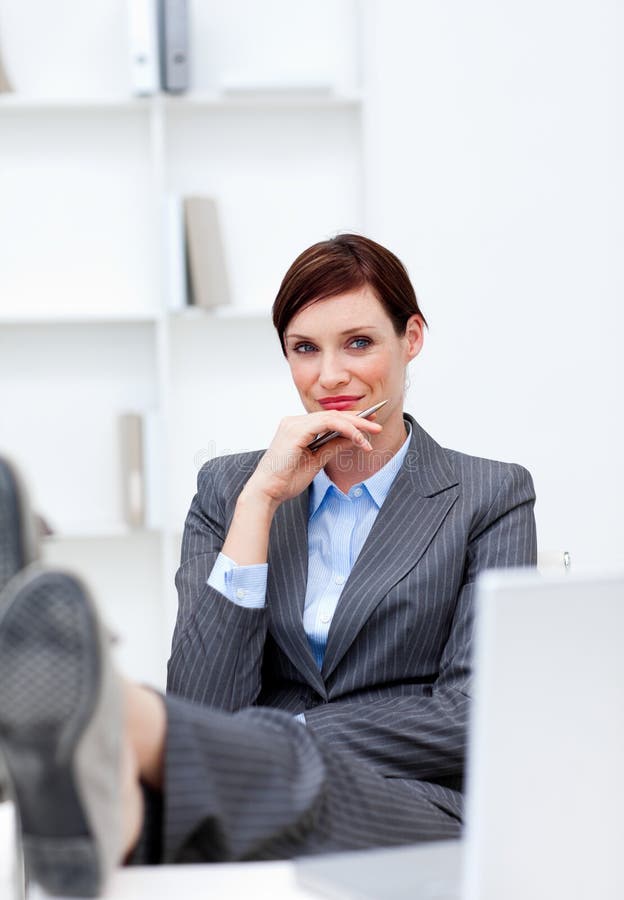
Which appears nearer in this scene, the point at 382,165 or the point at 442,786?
the point at 442,786

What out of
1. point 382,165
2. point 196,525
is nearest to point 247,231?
point 382,165

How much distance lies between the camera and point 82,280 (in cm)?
331

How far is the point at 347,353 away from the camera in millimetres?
1857

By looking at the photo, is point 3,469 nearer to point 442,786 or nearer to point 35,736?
point 35,736

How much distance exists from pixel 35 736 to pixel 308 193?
2628mm

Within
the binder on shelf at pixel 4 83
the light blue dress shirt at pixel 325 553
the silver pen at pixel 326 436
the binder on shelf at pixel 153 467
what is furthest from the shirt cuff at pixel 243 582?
the binder on shelf at pixel 4 83

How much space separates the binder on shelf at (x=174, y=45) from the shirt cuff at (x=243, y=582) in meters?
1.83

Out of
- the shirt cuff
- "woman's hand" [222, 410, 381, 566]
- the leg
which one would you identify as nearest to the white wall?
"woman's hand" [222, 410, 381, 566]

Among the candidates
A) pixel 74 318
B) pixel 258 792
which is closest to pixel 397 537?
pixel 258 792

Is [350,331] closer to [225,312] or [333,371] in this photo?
[333,371]

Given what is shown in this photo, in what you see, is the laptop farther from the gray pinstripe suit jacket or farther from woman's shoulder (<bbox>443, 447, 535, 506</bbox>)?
woman's shoulder (<bbox>443, 447, 535, 506</bbox>)

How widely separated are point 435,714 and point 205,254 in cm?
186

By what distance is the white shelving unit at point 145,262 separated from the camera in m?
3.29

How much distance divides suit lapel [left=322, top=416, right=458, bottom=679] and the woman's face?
11 centimetres
